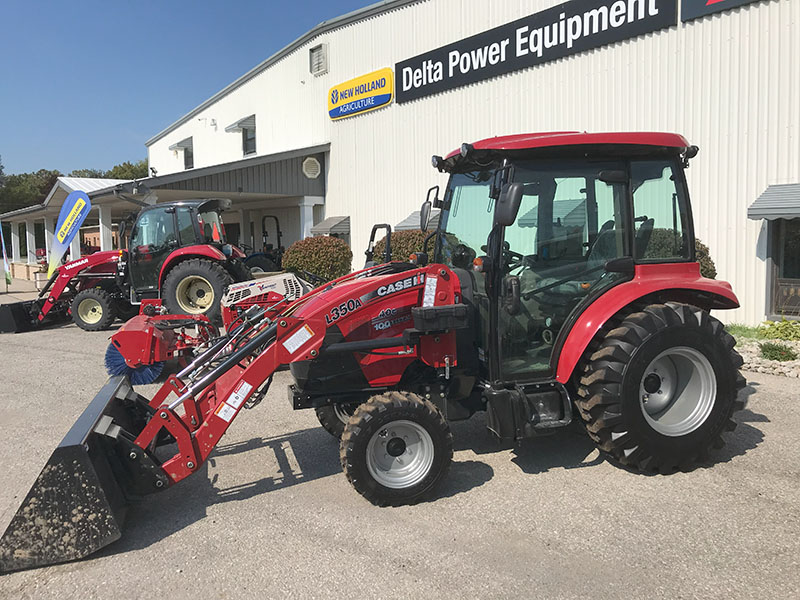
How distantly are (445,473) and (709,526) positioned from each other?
1.61 metres

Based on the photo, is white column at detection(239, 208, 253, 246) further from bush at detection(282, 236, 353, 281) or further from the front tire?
the front tire

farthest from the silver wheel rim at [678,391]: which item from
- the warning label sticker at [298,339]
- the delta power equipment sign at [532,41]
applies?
the delta power equipment sign at [532,41]

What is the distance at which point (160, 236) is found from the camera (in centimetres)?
1104

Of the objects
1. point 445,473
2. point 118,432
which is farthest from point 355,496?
point 118,432

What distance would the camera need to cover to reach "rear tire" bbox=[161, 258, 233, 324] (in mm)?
10242

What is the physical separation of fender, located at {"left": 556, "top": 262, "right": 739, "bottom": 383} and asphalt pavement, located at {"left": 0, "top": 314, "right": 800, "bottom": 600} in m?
0.95

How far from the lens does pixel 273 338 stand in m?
3.97

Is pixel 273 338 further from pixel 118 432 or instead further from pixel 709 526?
pixel 709 526

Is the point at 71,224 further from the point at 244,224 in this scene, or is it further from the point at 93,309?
the point at 244,224

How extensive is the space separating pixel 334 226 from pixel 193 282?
718cm

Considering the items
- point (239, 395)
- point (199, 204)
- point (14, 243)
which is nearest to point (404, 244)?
point (199, 204)

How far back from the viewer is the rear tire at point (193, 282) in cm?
1024

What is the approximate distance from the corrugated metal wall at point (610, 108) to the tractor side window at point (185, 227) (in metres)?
6.02

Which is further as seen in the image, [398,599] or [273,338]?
[273,338]
